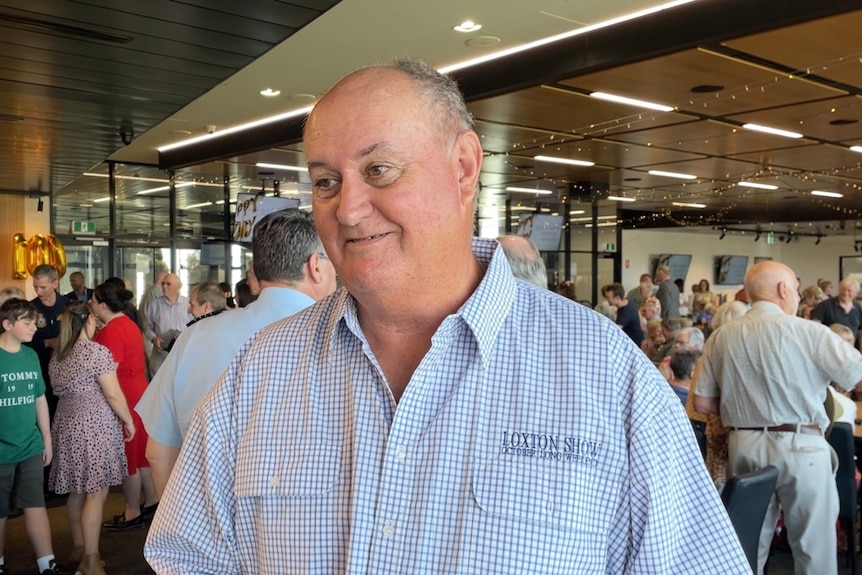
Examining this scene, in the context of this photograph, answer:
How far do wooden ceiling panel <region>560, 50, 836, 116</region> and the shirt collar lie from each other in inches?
184

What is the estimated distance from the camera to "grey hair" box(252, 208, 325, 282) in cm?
286

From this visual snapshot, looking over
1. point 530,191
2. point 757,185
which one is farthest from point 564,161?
point 757,185

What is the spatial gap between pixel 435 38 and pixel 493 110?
1399 mm

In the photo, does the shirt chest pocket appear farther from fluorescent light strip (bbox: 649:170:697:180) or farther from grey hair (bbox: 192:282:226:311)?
fluorescent light strip (bbox: 649:170:697:180)

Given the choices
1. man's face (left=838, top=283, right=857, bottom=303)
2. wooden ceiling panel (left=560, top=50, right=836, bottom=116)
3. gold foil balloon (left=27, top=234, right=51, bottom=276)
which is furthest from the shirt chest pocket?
gold foil balloon (left=27, top=234, right=51, bottom=276)

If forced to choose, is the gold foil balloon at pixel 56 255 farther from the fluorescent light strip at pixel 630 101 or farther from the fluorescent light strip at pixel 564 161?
the fluorescent light strip at pixel 630 101

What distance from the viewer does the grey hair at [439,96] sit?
109cm

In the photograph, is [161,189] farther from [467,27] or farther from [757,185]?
[757,185]

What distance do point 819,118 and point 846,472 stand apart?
14.8ft

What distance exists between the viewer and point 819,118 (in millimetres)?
7539

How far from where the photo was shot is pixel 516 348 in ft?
3.61

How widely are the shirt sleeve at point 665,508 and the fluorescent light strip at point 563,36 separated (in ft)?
15.8

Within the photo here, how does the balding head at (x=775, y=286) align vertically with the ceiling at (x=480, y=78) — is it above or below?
below

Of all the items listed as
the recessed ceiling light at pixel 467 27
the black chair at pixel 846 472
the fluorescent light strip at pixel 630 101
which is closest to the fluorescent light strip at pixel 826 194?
the fluorescent light strip at pixel 630 101
